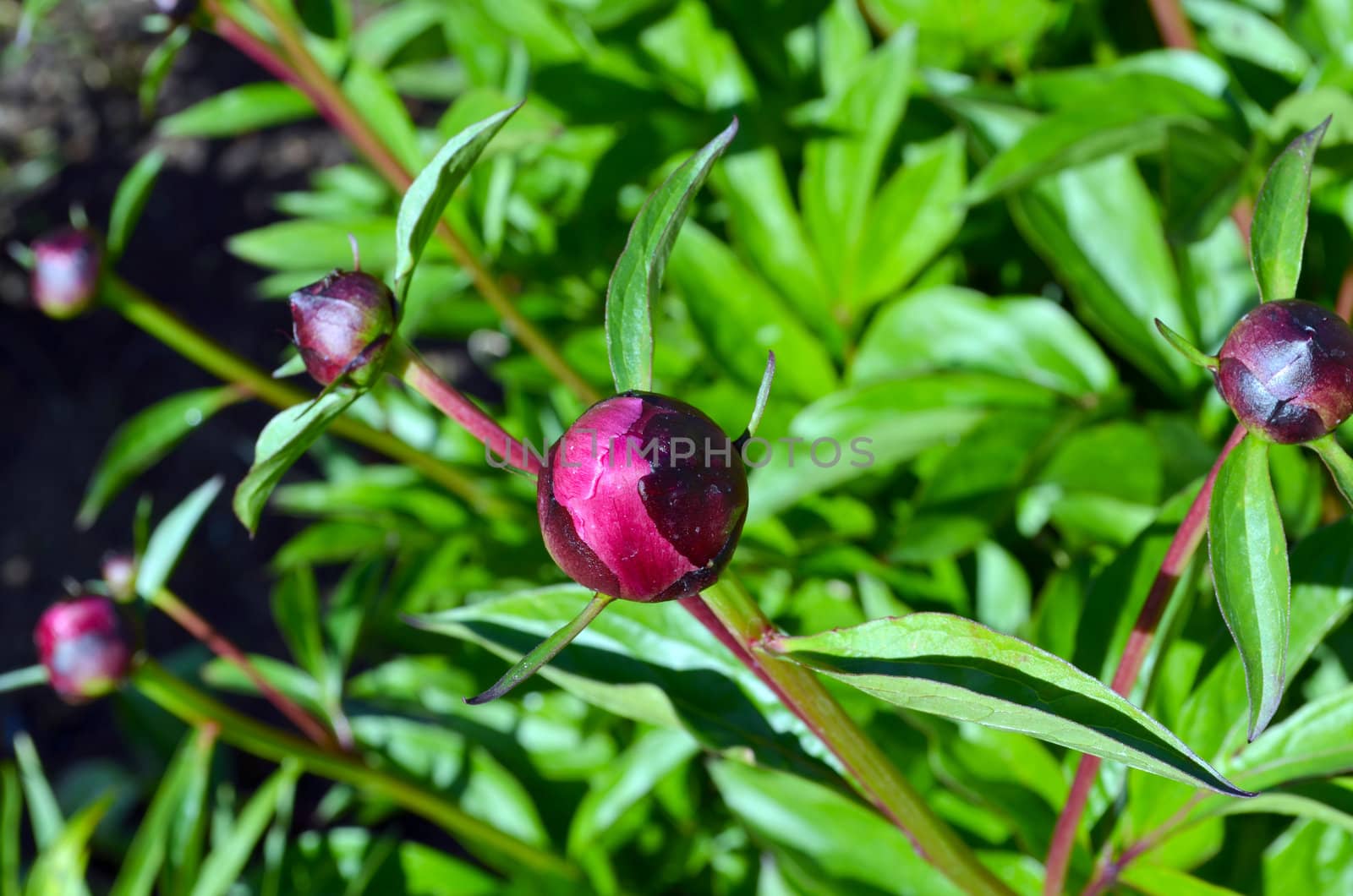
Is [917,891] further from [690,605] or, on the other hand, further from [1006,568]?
[690,605]

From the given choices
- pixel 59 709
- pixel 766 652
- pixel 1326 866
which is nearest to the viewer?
pixel 766 652

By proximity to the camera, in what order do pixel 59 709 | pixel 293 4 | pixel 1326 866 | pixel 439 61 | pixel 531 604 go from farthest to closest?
pixel 59 709 → pixel 439 61 → pixel 293 4 → pixel 1326 866 → pixel 531 604

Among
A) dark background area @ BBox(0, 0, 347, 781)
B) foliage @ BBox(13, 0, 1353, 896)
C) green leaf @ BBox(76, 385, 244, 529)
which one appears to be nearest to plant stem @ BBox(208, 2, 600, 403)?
foliage @ BBox(13, 0, 1353, 896)

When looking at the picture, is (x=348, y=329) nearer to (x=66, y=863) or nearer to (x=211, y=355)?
(x=211, y=355)

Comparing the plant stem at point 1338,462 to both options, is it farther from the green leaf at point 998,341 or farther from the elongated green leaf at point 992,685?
the green leaf at point 998,341

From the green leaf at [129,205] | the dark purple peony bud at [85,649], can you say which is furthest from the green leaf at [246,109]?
the dark purple peony bud at [85,649]

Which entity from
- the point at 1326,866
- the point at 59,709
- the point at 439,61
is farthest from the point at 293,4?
the point at 59,709
